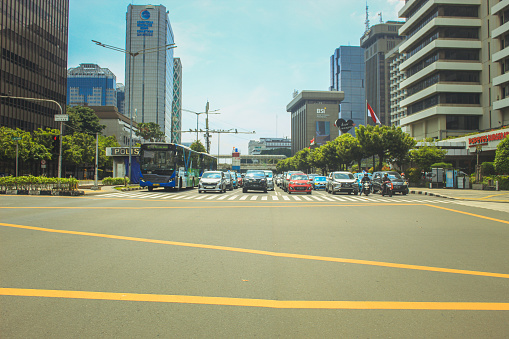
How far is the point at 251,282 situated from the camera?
5.04 meters

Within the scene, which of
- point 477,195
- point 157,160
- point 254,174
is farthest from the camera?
point 254,174

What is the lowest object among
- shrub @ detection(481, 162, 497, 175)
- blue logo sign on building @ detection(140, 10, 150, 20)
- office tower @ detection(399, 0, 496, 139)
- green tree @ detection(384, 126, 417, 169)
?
shrub @ detection(481, 162, 497, 175)

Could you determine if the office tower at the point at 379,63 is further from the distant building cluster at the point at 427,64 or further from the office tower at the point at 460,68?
the office tower at the point at 460,68

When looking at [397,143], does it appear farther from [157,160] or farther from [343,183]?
[157,160]

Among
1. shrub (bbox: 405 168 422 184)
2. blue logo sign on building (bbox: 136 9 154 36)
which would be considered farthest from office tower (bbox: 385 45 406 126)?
blue logo sign on building (bbox: 136 9 154 36)

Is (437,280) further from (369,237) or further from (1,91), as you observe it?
(1,91)

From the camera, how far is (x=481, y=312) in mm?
3996

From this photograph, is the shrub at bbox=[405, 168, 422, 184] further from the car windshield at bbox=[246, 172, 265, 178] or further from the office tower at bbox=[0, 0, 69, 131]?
the office tower at bbox=[0, 0, 69, 131]

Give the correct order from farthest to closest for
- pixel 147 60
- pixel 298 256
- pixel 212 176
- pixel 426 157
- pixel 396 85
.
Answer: pixel 147 60 → pixel 396 85 → pixel 426 157 → pixel 212 176 → pixel 298 256

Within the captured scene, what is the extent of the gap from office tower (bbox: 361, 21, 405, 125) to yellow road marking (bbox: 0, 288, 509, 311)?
150 metres

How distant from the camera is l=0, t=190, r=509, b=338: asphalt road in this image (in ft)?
11.9

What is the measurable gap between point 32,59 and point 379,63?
412 ft

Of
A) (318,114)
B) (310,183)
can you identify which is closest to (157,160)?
(310,183)

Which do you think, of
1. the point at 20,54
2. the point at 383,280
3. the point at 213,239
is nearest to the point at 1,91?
the point at 20,54
